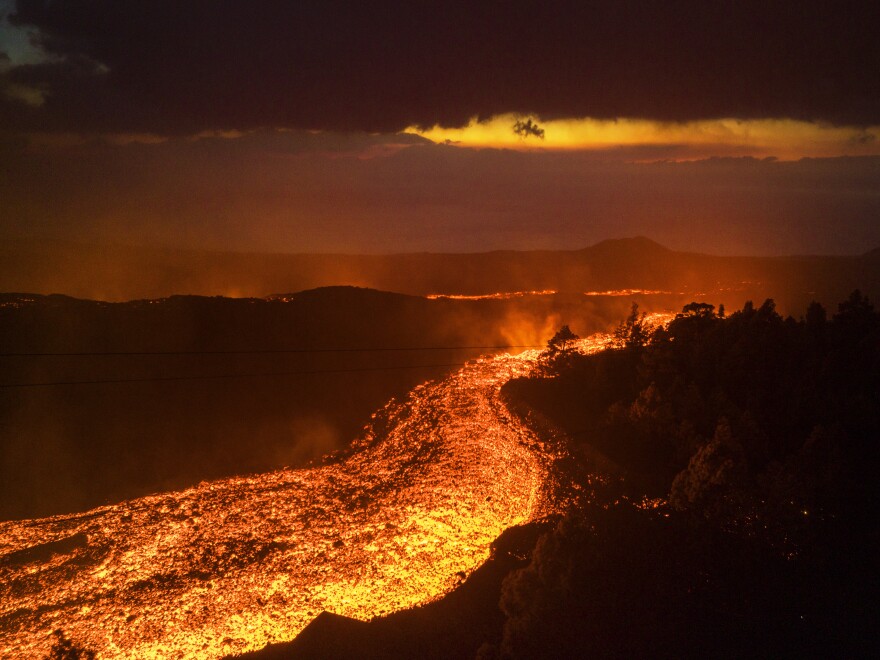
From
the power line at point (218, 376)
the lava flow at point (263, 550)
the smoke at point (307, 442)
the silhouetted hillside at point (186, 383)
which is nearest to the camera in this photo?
the lava flow at point (263, 550)

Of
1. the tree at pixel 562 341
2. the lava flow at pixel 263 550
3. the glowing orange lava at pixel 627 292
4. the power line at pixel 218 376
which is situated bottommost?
the lava flow at pixel 263 550

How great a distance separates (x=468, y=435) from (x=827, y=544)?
A: 32.7 feet

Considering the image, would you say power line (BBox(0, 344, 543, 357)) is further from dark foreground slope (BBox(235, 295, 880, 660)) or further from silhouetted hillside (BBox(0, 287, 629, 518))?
dark foreground slope (BBox(235, 295, 880, 660))

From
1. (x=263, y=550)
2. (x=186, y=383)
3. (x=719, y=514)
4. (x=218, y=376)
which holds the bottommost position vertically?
(x=263, y=550)

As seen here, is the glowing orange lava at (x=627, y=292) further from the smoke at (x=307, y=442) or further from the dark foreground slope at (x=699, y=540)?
the smoke at (x=307, y=442)

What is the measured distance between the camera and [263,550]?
45.3 ft

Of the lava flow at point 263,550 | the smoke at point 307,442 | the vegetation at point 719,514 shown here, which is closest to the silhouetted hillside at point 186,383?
the smoke at point 307,442

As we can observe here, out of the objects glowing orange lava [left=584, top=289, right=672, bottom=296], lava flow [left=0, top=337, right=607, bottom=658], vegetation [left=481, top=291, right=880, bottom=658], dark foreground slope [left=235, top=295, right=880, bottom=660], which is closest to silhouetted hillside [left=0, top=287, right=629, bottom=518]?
lava flow [left=0, top=337, right=607, bottom=658]

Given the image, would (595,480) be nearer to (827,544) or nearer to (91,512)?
(827,544)

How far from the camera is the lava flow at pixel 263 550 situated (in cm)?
1180

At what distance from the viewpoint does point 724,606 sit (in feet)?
37.3

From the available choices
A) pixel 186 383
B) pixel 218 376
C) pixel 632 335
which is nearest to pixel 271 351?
pixel 218 376

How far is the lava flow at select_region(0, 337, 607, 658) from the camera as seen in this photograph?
11805 mm

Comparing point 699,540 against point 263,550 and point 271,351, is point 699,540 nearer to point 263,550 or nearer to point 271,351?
point 263,550
